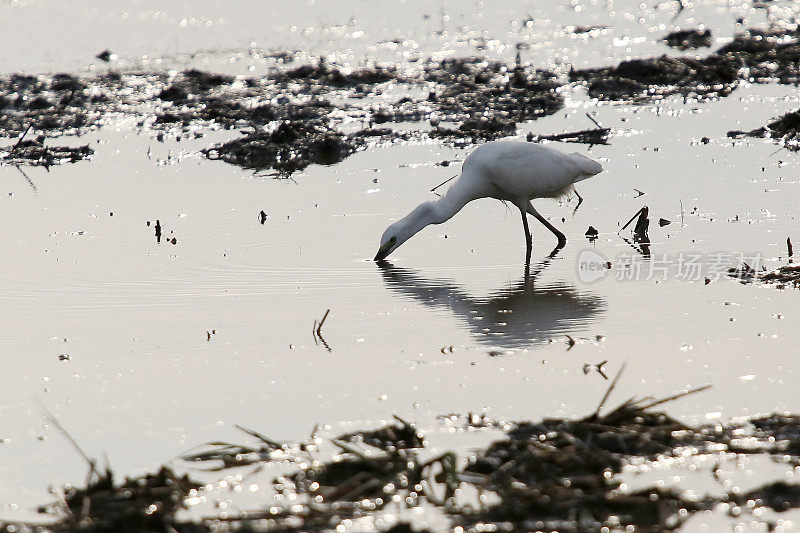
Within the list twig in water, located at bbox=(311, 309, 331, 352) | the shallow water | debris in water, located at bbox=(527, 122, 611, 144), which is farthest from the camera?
debris in water, located at bbox=(527, 122, 611, 144)

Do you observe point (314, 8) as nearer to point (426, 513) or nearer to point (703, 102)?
point (703, 102)

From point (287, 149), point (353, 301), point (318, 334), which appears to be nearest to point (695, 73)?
point (287, 149)

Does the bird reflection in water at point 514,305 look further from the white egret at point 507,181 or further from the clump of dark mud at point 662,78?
the clump of dark mud at point 662,78

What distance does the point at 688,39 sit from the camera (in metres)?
20.5

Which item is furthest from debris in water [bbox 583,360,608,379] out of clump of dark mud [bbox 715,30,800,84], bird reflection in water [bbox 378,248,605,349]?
clump of dark mud [bbox 715,30,800,84]

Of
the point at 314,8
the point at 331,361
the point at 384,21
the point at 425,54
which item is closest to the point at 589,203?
the point at 331,361

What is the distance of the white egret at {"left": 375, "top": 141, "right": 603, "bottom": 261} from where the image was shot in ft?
30.4

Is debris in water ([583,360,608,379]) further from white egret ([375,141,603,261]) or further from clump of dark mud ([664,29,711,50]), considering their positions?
clump of dark mud ([664,29,711,50])

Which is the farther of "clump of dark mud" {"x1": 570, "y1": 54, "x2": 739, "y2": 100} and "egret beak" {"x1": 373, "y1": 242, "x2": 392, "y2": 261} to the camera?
"clump of dark mud" {"x1": 570, "y1": 54, "x2": 739, "y2": 100}

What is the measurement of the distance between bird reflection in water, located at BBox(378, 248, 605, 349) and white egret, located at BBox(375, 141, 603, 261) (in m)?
0.65

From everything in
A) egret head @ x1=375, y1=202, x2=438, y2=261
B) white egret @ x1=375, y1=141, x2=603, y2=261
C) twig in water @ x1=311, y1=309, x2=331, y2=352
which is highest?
white egret @ x1=375, y1=141, x2=603, y2=261

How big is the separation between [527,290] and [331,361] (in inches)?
83.4

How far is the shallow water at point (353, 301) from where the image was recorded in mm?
5441

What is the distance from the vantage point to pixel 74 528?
4.01 m
